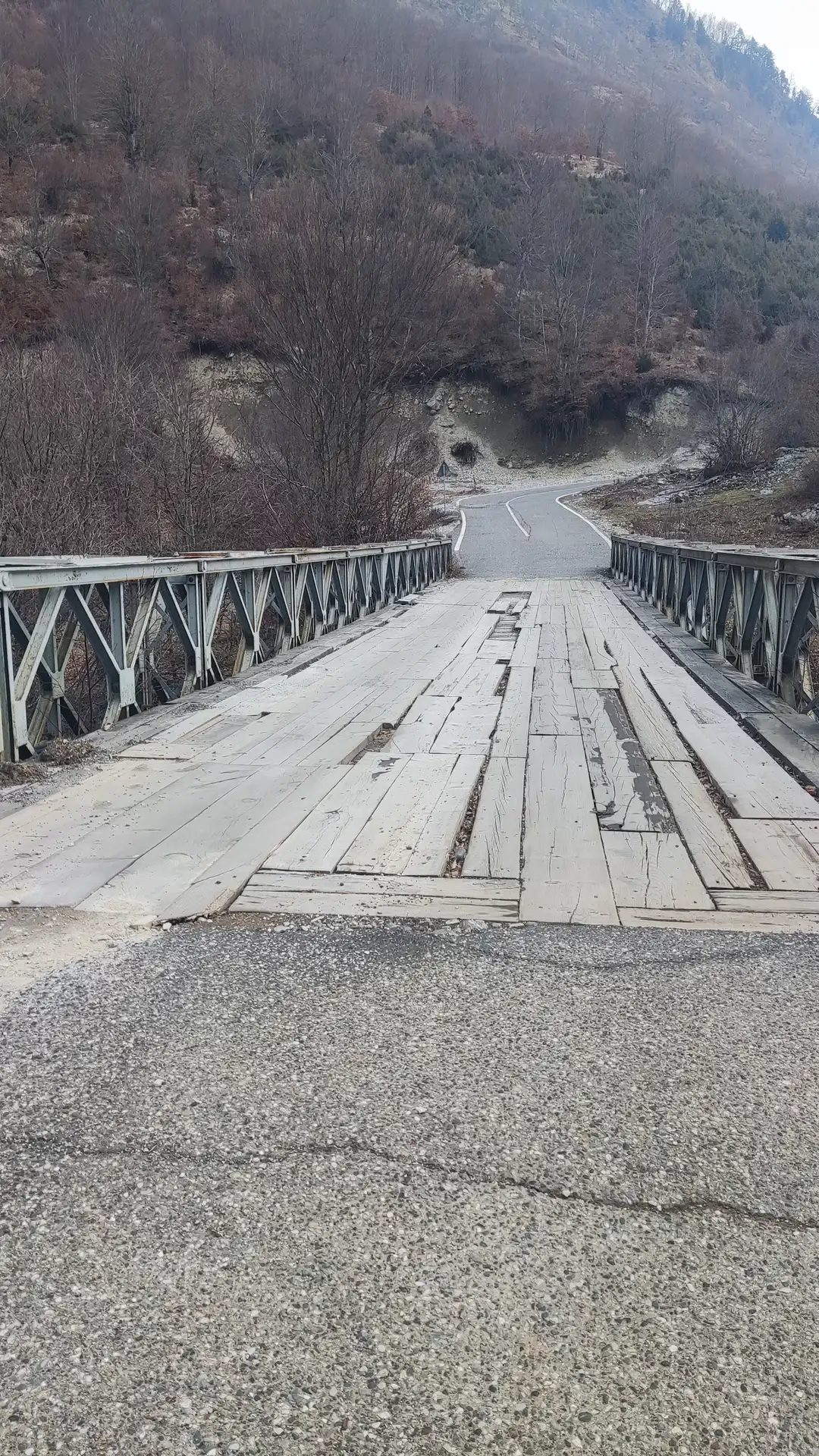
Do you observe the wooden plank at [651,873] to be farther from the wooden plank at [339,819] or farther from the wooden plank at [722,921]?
the wooden plank at [339,819]

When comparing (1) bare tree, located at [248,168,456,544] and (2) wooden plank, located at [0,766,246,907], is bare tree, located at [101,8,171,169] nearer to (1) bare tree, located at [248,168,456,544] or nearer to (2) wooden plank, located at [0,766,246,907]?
(1) bare tree, located at [248,168,456,544]

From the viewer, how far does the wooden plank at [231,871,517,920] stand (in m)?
2.78

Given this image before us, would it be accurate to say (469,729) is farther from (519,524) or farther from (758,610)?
(519,524)

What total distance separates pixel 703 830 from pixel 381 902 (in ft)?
4.50

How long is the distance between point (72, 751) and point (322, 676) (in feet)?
8.93

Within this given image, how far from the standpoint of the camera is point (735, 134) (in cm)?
10844

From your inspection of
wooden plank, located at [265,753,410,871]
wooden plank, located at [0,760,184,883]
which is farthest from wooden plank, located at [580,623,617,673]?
wooden plank, located at [0,760,184,883]

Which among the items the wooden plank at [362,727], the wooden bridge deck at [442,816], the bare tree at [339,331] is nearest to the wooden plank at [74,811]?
the wooden bridge deck at [442,816]

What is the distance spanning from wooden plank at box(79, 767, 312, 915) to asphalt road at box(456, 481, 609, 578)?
15624mm

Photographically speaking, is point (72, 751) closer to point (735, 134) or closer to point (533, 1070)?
point (533, 1070)

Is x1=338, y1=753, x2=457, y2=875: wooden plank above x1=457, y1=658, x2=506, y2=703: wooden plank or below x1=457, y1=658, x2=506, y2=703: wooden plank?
below

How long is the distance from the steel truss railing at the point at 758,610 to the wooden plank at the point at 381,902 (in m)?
3.26

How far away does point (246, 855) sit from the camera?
10.6ft

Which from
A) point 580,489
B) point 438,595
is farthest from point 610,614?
point 580,489
